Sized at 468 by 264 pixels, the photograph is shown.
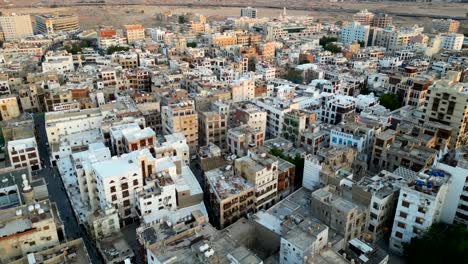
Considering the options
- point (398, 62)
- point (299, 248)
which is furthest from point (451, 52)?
point (299, 248)

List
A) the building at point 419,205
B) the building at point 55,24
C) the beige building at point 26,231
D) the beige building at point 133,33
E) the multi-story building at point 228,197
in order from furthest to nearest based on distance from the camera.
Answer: the building at point 55,24, the beige building at point 133,33, the multi-story building at point 228,197, the building at point 419,205, the beige building at point 26,231

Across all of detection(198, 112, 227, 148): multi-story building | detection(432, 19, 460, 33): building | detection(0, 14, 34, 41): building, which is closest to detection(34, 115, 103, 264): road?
detection(198, 112, 227, 148): multi-story building

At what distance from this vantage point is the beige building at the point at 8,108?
72.1 metres

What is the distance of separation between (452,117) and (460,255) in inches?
1251

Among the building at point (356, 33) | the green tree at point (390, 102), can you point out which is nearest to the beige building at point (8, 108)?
the green tree at point (390, 102)

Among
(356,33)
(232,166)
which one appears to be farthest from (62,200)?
(356,33)

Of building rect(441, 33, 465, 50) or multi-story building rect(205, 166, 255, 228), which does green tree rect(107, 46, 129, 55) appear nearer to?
multi-story building rect(205, 166, 255, 228)

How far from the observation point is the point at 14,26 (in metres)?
159

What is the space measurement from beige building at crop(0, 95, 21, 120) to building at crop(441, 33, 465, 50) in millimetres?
132173

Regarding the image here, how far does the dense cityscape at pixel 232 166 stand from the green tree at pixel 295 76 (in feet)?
1.01

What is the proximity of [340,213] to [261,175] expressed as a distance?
11.6 m

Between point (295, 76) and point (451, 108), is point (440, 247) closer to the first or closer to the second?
point (451, 108)

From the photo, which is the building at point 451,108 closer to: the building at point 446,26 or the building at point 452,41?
the building at point 452,41

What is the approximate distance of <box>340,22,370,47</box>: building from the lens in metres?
148
